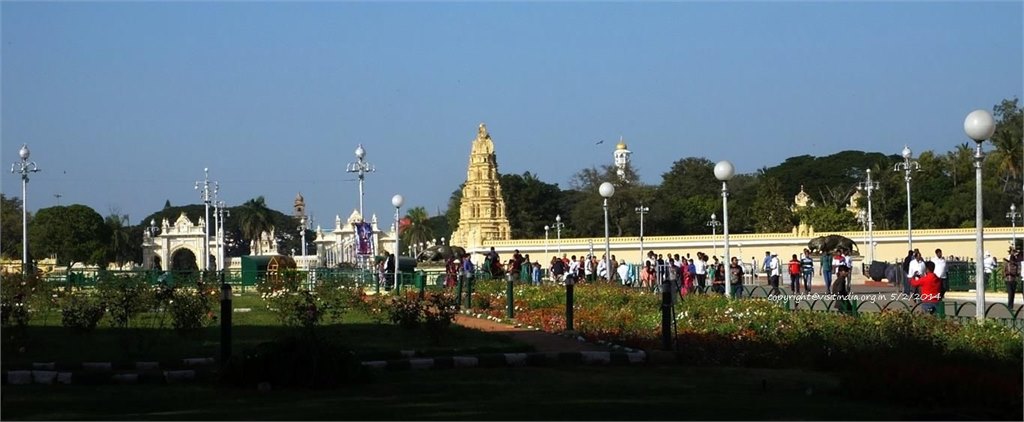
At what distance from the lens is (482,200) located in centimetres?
8694

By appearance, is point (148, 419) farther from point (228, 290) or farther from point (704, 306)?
point (704, 306)

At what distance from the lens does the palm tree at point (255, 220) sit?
11731cm

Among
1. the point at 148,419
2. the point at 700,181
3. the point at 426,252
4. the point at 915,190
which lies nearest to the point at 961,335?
the point at 148,419

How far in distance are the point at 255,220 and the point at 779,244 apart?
2264 inches

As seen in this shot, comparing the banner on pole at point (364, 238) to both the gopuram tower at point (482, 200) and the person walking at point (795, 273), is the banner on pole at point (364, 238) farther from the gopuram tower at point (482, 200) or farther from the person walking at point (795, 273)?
the gopuram tower at point (482, 200)

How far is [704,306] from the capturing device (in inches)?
894

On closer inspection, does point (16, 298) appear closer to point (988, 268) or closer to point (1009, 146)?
point (988, 268)

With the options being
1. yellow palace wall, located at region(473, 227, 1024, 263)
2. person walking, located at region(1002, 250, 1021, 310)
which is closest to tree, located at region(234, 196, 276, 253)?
yellow palace wall, located at region(473, 227, 1024, 263)

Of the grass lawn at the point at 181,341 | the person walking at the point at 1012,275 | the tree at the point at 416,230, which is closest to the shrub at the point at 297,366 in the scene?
the grass lawn at the point at 181,341

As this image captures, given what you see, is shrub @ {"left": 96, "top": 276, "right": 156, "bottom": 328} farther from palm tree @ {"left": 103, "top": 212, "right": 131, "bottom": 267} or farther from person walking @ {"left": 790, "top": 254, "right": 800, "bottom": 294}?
palm tree @ {"left": 103, "top": 212, "right": 131, "bottom": 267}

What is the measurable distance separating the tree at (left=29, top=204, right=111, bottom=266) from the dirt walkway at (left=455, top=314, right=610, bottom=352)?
2756 inches

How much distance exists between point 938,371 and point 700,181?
93.5 metres

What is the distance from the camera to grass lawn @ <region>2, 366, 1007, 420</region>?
Answer: 10453 millimetres

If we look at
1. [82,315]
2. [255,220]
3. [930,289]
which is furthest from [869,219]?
[255,220]
